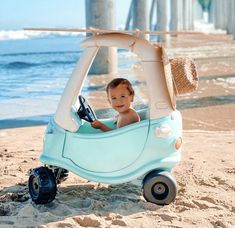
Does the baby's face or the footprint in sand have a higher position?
the baby's face

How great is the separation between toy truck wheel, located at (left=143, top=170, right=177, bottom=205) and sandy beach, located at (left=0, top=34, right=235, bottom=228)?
63 mm

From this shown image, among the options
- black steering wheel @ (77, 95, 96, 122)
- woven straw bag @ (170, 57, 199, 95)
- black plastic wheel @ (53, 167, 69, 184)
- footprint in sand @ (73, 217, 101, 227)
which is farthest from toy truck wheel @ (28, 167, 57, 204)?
woven straw bag @ (170, 57, 199, 95)

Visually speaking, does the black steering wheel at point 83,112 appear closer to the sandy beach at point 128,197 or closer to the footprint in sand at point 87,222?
the sandy beach at point 128,197

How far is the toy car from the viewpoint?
12.3ft

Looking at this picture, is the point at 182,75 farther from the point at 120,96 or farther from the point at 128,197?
the point at 128,197

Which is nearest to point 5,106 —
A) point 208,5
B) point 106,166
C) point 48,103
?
point 48,103

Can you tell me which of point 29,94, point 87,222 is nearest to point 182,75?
→ point 87,222

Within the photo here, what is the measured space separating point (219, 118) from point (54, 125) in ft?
12.9

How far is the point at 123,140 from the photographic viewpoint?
378cm

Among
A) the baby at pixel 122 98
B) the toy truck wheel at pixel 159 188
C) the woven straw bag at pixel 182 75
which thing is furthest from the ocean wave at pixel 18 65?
the toy truck wheel at pixel 159 188

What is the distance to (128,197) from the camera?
396cm

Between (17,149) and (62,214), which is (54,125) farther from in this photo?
(17,149)

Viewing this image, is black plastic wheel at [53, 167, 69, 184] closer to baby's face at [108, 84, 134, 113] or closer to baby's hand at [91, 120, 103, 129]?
baby's hand at [91, 120, 103, 129]

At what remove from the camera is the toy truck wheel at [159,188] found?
3.74 meters
